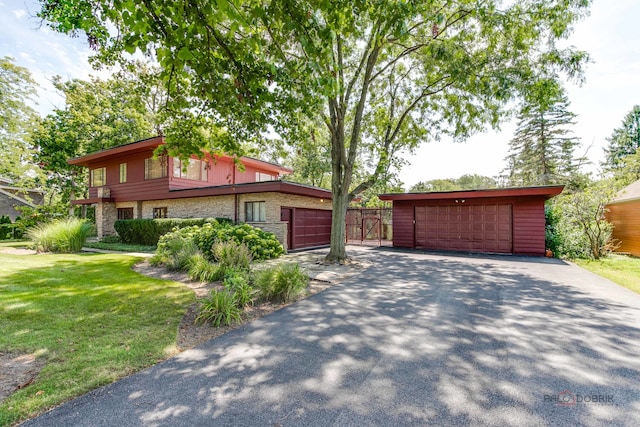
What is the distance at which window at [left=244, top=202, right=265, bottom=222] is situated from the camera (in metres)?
12.3

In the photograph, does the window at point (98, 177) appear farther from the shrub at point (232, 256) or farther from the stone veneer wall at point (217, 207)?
the shrub at point (232, 256)

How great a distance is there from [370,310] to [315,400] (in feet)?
8.24

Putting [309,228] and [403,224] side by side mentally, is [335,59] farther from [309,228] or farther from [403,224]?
[403,224]

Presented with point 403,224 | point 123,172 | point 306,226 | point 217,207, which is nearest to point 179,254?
point 217,207

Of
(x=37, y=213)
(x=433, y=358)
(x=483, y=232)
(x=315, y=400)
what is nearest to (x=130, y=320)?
(x=315, y=400)

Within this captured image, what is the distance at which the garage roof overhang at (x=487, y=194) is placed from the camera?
10859 mm

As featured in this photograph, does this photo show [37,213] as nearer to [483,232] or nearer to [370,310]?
[370,310]

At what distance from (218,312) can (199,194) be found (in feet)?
34.2

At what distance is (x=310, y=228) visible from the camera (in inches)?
552

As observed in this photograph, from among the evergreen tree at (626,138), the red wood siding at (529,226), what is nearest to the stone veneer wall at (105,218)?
the red wood siding at (529,226)

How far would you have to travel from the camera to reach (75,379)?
8.32 ft

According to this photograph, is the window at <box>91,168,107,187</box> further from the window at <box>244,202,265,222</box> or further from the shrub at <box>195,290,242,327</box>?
the shrub at <box>195,290,242,327</box>

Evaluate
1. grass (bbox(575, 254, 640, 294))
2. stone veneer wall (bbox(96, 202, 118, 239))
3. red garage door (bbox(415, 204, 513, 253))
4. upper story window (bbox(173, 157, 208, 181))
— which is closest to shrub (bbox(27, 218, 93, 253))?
upper story window (bbox(173, 157, 208, 181))

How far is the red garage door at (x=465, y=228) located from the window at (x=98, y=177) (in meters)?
19.2
